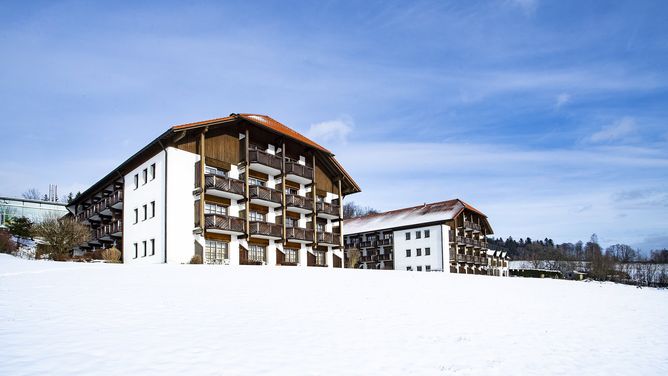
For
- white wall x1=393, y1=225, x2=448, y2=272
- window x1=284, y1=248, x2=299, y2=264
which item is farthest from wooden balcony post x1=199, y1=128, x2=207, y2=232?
white wall x1=393, y1=225, x2=448, y2=272

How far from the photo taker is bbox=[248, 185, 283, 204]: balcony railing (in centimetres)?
4078

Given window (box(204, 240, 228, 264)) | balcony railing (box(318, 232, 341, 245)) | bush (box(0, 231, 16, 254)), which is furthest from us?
balcony railing (box(318, 232, 341, 245))

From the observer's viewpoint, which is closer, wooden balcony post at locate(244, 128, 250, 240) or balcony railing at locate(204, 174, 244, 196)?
balcony railing at locate(204, 174, 244, 196)

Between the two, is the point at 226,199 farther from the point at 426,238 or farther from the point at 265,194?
the point at 426,238

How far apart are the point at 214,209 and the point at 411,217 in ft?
131

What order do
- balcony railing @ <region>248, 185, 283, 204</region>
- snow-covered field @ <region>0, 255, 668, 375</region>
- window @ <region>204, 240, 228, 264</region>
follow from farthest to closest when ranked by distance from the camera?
balcony railing @ <region>248, 185, 283, 204</region>, window @ <region>204, 240, 228, 264</region>, snow-covered field @ <region>0, 255, 668, 375</region>

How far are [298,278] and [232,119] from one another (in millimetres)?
17689

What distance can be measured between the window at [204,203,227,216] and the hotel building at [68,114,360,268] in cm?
8

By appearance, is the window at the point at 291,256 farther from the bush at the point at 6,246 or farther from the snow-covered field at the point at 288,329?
the bush at the point at 6,246

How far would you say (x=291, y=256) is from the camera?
45.6 metres

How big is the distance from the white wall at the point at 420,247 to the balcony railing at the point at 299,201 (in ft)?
89.5

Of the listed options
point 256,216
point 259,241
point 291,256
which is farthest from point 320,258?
point 256,216

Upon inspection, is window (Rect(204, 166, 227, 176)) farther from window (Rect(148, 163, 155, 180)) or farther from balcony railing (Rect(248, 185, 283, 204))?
window (Rect(148, 163, 155, 180))

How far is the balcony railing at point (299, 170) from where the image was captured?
147 feet
